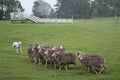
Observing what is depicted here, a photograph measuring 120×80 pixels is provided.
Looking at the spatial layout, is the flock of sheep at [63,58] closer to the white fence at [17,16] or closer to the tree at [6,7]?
the white fence at [17,16]

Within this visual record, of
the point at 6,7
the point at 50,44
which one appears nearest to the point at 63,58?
the point at 50,44

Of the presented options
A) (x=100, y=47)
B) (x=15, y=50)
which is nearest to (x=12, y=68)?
(x=15, y=50)

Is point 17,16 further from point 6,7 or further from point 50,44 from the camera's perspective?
point 6,7

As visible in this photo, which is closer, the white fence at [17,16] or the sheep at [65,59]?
the sheep at [65,59]

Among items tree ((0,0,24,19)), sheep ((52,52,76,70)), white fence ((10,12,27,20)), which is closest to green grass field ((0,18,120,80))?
sheep ((52,52,76,70))

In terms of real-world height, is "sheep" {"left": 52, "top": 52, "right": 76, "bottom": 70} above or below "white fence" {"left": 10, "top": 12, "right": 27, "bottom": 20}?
below

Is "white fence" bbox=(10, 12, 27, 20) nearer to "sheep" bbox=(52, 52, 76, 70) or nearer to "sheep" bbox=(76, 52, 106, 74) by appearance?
"sheep" bbox=(52, 52, 76, 70)

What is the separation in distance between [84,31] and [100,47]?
1425 centimetres

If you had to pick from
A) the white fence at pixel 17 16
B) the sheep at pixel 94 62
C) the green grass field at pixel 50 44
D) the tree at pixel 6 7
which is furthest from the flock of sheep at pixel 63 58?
the tree at pixel 6 7

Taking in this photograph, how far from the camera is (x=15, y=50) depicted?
31016mm

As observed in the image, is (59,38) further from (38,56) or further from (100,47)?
(38,56)

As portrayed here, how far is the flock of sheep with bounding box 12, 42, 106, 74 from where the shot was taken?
20.4m

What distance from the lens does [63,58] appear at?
21.4 m

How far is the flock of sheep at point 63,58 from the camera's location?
20422 mm
